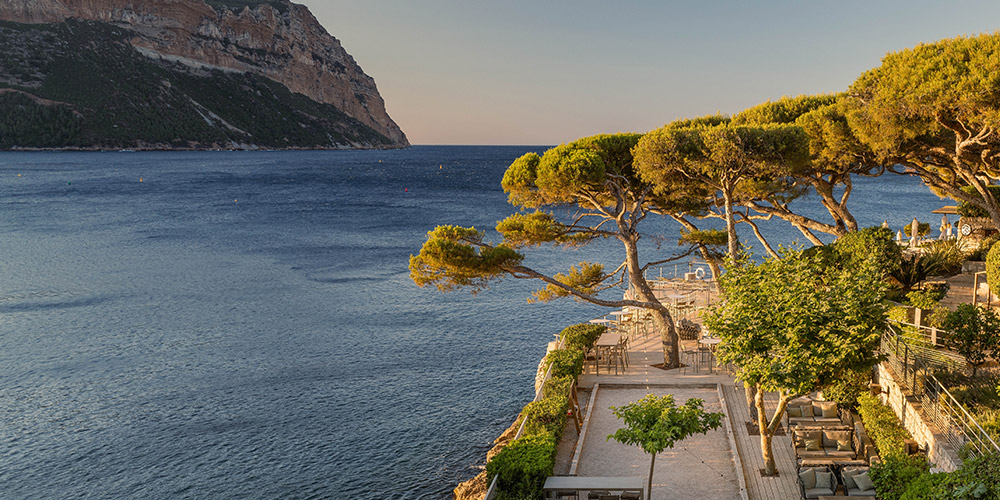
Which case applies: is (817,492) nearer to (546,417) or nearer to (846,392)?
(846,392)

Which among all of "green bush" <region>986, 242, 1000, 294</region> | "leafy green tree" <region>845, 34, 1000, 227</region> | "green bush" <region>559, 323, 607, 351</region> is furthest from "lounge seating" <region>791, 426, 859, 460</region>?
"leafy green tree" <region>845, 34, 1000, 227</region>

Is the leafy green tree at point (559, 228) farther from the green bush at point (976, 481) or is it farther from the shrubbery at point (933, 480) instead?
the green bush at point (976, 481)

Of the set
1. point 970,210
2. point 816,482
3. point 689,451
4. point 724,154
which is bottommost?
point 689,451

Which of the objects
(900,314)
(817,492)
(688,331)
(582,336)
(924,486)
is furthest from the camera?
(688,331)

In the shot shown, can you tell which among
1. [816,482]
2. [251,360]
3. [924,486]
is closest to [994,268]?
[816,482]

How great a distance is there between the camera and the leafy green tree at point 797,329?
10.1 metres

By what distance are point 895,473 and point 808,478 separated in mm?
1258

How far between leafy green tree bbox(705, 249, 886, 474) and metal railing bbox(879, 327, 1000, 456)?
1.38m

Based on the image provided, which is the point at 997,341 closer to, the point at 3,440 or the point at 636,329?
the point at 636,329

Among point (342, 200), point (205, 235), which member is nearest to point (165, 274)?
point (205, 235)

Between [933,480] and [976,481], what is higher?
[976,481]

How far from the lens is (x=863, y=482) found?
412 inches

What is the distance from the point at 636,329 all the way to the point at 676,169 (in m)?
6.25

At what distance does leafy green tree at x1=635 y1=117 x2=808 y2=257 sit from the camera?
18.5 metres
